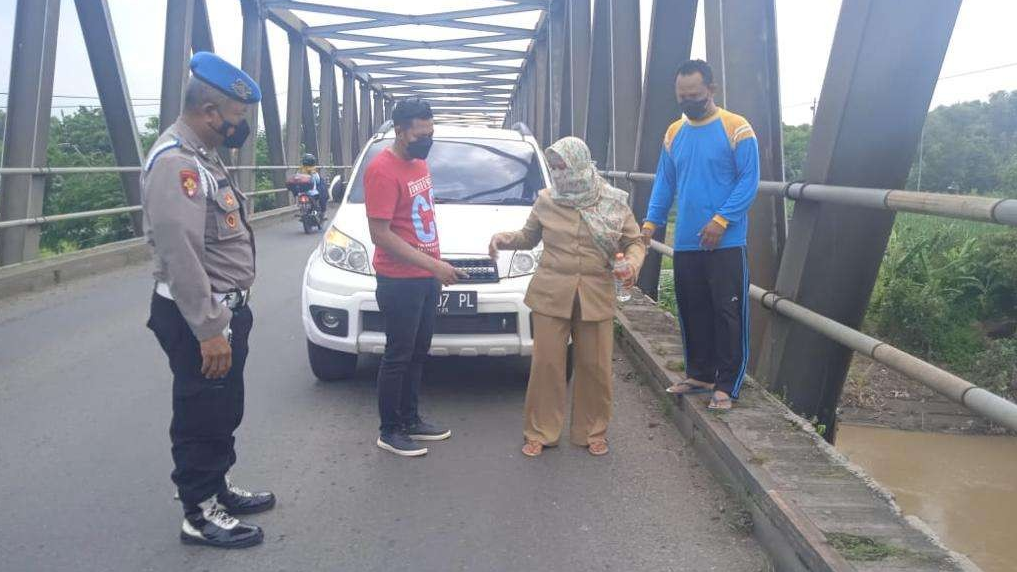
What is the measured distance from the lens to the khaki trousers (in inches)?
166

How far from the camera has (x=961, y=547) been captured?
5.29m

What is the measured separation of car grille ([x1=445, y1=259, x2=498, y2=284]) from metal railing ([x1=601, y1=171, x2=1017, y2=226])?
163 centimetres

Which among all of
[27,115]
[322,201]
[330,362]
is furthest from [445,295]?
[322,201]

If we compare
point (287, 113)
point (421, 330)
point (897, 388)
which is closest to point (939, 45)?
point (421, 330)

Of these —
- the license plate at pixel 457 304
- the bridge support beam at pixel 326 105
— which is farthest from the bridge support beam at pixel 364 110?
the license plate at pixel 457 304

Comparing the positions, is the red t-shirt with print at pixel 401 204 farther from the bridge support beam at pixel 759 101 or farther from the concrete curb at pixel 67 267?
the concrete curb at pixel 67 267

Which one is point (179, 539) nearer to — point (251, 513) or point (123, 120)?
point (251, 513)

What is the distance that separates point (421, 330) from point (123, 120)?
29.5 ft

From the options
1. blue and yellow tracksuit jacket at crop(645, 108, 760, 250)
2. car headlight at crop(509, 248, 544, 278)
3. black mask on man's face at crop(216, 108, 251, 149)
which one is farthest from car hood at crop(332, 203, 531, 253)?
black mask on man's face at crop(216, 108, 251, 149)

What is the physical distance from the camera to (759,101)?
17.3ft

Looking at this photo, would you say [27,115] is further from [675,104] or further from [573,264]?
[573,264]

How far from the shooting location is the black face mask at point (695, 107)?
4.10 m

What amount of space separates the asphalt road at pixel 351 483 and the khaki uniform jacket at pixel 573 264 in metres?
0.78

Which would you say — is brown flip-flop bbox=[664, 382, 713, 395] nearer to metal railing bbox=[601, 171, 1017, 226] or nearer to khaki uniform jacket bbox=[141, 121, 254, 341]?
metal railing bbox=[601, 171, 1017, 226]
